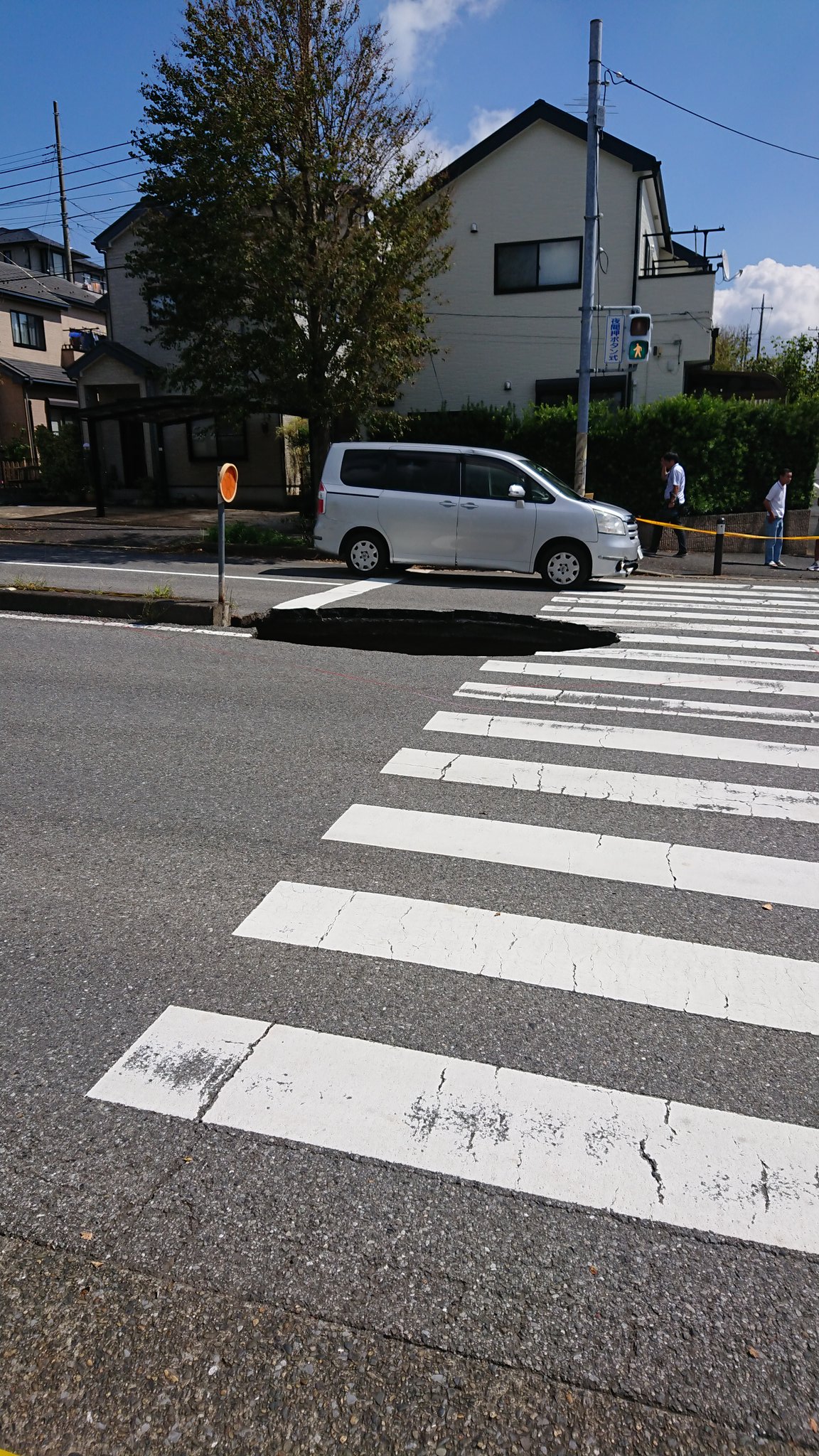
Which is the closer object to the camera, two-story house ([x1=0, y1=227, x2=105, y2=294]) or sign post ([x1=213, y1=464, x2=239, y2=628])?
sign post ([x1=213, y1=464, x2=239, y2=628])

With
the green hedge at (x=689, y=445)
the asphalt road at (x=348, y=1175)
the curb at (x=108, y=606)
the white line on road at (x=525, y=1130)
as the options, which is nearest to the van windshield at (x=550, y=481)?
the curb at (x=108, y=606)

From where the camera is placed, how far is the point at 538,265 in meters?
23.3

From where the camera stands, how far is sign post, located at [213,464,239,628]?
9.32 meters

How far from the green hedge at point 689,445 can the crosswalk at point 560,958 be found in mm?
13832

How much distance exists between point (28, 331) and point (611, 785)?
40.5 meters

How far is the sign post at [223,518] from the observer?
9320 mm

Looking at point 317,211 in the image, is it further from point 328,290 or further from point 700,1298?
point 700,1298

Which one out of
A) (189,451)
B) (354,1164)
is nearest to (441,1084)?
(354,1164)

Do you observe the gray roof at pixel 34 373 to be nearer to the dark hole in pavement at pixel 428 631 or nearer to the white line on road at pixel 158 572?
the white line on road at pixel 158 572

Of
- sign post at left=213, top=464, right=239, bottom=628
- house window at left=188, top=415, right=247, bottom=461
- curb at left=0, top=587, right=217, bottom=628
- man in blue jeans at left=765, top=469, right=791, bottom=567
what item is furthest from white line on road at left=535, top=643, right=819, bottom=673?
house window at left=188, top=415, right=247, bottom=461

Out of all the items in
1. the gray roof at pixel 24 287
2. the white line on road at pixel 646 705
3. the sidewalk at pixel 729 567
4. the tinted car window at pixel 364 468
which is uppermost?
the gray roof at pixel 24 287

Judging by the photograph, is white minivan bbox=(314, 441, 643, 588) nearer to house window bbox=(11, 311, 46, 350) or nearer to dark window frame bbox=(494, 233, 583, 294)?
dark window frame bbox=(494, 233, 583, 294)

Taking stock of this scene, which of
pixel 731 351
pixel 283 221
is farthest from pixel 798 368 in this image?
pixel 283 221

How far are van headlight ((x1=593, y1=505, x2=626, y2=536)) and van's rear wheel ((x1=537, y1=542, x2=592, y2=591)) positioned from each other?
37cm
